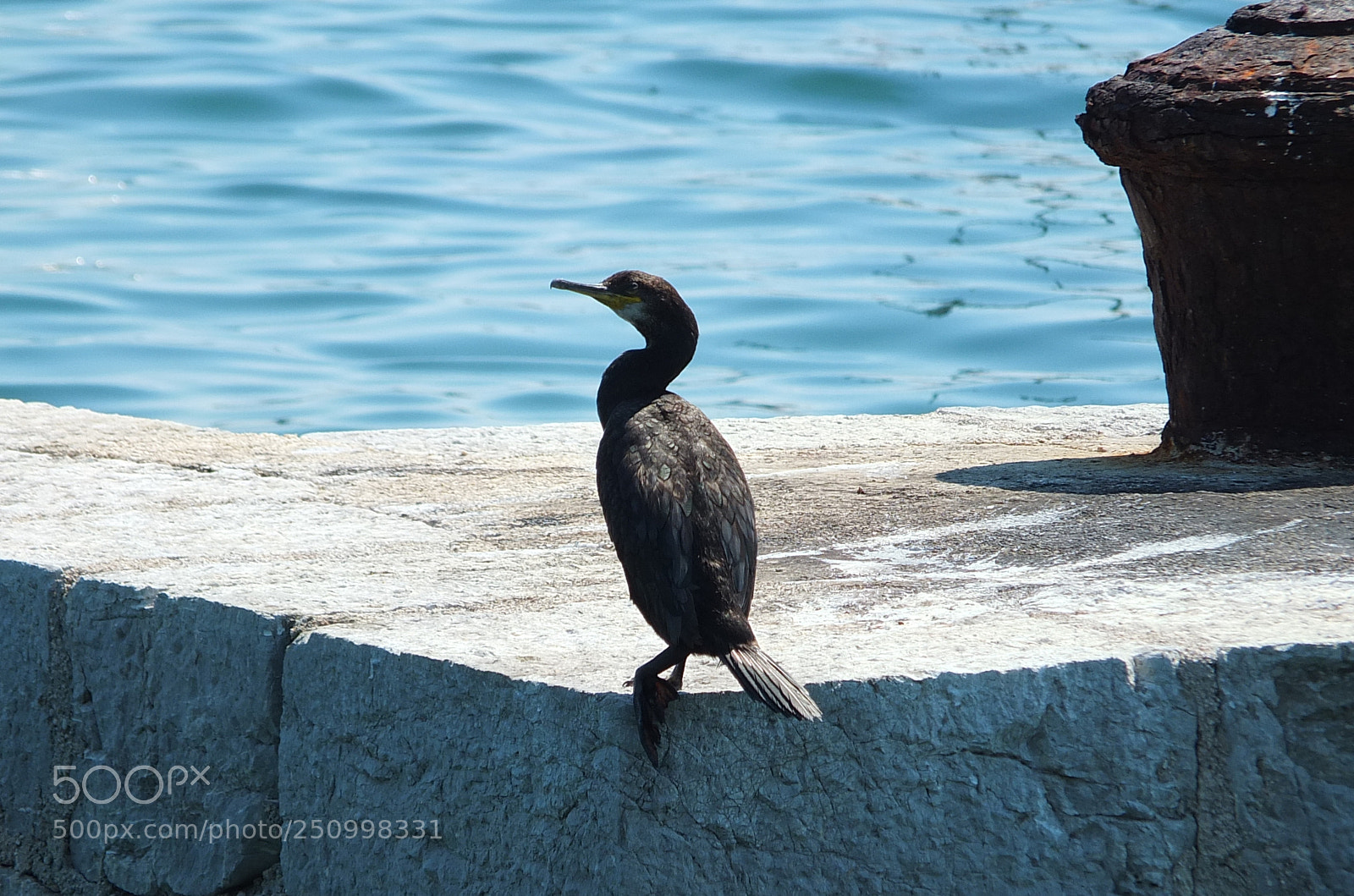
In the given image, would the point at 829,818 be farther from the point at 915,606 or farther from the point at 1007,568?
the point at 1007,568

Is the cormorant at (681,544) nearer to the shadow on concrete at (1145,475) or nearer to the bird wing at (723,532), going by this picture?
the bird wing at (723,532)

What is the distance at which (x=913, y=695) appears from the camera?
230 cm

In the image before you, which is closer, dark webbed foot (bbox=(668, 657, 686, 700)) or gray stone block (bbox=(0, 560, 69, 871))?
dark webbed foot (bbox=(668, 657, 686, 700))

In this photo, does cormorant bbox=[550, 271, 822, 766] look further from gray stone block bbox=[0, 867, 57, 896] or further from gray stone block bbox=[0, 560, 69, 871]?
gray stone block bbox=[0, 867, 57, 896]

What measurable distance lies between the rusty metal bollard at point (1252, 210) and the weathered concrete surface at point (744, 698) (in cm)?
20

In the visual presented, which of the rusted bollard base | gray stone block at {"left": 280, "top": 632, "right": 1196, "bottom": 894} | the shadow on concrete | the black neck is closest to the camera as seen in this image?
gray stone block at {"left": 280, "top": 632, "right": 1196, "bottom": 894}

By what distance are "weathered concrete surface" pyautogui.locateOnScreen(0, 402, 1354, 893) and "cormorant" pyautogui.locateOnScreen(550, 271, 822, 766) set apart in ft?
0.34

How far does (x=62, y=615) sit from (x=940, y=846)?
1.78 meters

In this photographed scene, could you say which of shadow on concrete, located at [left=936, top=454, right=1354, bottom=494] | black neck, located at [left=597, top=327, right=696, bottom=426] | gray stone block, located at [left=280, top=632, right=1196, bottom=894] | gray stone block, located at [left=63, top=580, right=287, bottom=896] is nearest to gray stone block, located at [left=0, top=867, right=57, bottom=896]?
gray stone block, located at [left=63, top=580, right=287, bottom=896]

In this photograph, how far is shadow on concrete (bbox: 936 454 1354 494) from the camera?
346 centimetres

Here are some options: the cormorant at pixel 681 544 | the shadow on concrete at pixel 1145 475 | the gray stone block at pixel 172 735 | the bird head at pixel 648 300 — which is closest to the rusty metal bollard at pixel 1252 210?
the shadow on concrete at pixel 1145 475

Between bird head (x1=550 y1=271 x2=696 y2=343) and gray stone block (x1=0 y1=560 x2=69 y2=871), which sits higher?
bird head (x1=550 y1=271 x2=696 y2=343)

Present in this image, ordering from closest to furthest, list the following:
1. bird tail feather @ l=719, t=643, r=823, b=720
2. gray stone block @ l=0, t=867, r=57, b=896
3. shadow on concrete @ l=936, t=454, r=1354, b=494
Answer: bird tail feather @ l=719, t=643, r=823, b=720
gray stone block @ l=0, t=867, r=57, b=896
shadow on concrete @ l=936, t=454, r=1354, b=494

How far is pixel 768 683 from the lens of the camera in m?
2.20
